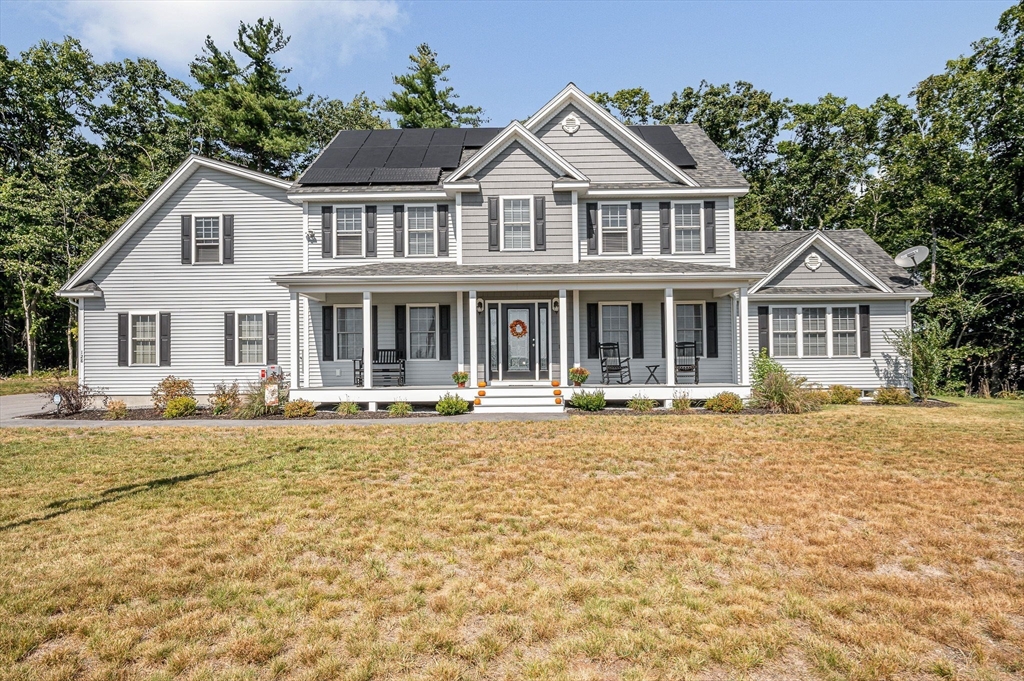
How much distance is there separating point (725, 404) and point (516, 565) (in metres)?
9.95

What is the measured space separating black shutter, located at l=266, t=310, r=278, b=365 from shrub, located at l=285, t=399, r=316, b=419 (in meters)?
3.55

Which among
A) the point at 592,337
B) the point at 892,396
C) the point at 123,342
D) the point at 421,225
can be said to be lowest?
the point at 892,396

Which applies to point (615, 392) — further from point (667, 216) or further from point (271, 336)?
point (271, 336)

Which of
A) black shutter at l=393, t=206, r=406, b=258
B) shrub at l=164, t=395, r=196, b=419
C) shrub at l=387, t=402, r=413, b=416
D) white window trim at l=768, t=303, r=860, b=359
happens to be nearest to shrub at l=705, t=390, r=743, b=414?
white window trim at l=768, t=303, r=860, b=359

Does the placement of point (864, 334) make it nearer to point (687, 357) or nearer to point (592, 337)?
point (687, 357)

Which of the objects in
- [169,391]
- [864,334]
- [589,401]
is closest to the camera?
[589,401]

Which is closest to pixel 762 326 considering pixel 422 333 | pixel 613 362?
pixel 613 362

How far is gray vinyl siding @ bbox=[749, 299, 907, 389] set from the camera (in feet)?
51.3

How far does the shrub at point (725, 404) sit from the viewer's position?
12578 mm

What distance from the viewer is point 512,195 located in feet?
48.6

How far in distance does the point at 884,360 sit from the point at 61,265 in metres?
35.8

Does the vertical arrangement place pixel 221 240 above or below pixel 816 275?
above

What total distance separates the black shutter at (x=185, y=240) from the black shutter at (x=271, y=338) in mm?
3031

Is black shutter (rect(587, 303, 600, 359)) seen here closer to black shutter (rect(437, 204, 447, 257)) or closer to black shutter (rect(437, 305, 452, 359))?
black shutter (rect(437, 305, 452, 359))
